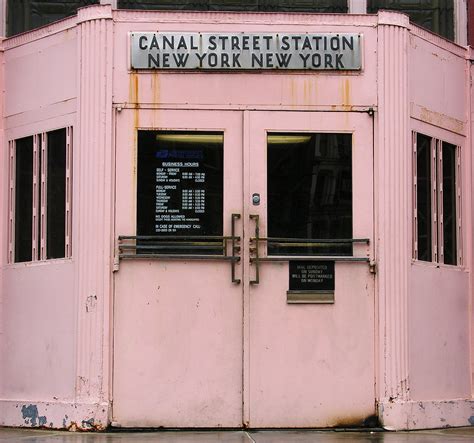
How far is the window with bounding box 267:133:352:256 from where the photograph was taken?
11875 millimetres

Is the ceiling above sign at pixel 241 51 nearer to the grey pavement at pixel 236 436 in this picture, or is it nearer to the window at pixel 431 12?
the window at pixel 431 12

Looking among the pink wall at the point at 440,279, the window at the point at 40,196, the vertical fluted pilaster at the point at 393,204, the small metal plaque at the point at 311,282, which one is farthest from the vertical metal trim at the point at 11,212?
the pink wall at the point at 440,279

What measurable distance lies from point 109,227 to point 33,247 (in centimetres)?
111

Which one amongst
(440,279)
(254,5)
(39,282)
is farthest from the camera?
(254,5)

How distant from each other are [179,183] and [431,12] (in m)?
3.74

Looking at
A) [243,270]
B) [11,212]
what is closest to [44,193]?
[11,212]

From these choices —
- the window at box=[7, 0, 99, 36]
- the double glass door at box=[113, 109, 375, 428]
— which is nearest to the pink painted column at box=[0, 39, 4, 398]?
the window at box=[7, 0, 99, 36]

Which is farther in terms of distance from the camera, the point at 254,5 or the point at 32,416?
the point at 254,5

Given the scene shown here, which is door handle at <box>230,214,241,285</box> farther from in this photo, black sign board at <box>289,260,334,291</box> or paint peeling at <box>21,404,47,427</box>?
paint peeling at <box>21,404,47,427</box>

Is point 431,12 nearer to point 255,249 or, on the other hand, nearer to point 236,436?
point 255,249

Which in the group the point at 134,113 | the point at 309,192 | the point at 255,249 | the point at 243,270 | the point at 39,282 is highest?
the point at 134,113

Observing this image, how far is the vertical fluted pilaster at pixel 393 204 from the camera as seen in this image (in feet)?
38.5

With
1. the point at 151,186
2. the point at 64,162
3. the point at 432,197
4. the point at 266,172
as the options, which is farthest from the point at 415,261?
the point at 64,162

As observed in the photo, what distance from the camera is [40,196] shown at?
1242 cm
